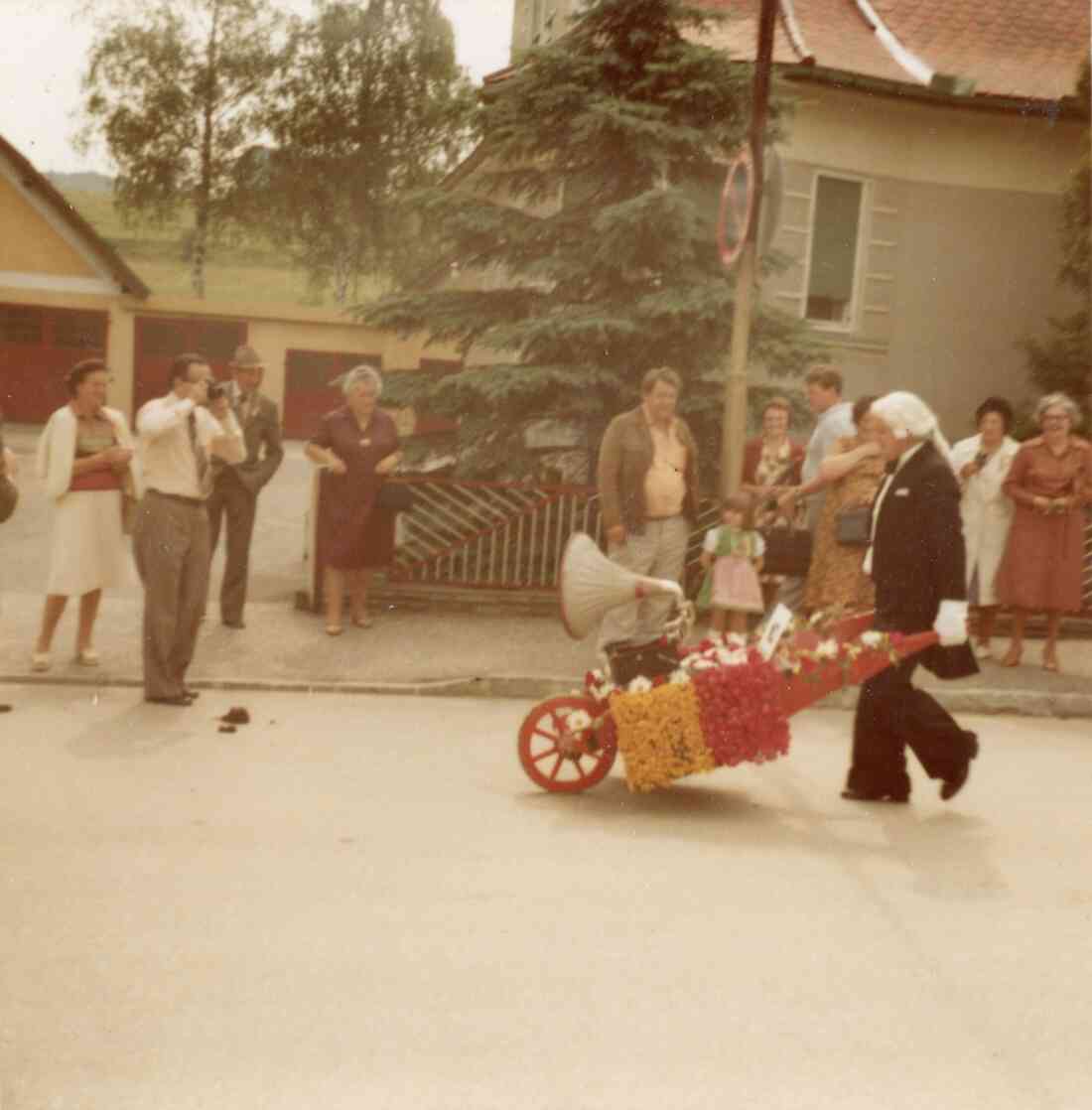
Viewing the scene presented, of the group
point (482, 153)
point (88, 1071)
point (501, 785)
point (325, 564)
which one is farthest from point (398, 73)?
point (88, 1071)

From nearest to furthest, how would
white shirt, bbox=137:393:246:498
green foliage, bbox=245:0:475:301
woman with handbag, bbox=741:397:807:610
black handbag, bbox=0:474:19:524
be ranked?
black handbag, bbox=0:474:19:524
white shirt, bbox=137:393:246:498
woman with handbag, bbox=741:397:807:610
green foliage, bbox=245:0:475:301

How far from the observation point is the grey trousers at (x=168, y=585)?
10188 millimetres

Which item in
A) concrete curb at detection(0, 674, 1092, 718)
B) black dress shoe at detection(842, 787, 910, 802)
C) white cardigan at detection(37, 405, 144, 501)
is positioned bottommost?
concrete curb at detection(0, 674, 1092, 718)

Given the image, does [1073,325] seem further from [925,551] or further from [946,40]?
[925,551]

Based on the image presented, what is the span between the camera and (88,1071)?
4492mm

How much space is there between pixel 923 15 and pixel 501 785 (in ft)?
59.8

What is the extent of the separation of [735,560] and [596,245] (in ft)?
13.6

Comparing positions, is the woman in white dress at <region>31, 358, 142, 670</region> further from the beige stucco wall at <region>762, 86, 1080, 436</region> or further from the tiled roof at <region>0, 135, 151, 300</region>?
the tiled roof at <region>0, 135, 151, 300</region>

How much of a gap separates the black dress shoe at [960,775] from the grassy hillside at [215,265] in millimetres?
46514

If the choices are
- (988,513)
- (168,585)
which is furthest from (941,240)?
(168,585)

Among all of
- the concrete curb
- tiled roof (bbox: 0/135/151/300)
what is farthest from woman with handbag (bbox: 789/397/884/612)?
tiled roof (bbox: 0/135/151/300)

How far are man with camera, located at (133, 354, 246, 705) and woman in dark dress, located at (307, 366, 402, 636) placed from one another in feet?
6.97

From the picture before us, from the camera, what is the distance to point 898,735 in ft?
26.7

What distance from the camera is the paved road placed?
15.0ft
